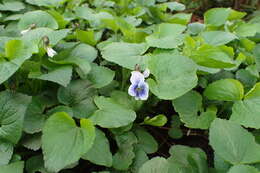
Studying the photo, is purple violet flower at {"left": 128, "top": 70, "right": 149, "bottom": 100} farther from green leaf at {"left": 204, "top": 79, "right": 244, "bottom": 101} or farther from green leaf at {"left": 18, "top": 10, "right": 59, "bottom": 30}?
green leaf at {"left": 18, "top": 10, "right": 59, "bottom": 30}

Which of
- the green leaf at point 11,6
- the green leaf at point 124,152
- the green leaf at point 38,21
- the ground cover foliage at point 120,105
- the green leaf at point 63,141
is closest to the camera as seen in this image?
the green leaf at point 63,141

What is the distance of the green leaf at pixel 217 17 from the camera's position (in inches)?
76.5

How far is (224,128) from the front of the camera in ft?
3.47

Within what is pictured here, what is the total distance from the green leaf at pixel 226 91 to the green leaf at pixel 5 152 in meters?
0.81

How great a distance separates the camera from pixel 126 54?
1.36m

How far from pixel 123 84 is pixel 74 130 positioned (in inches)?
18.1

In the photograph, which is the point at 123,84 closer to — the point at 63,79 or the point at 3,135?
the point at 63,79

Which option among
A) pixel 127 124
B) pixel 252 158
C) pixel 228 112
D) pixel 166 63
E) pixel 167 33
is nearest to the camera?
pixel 252 158

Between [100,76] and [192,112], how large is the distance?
0.42 meters

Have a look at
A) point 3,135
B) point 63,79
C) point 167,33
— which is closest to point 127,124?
point 63,79

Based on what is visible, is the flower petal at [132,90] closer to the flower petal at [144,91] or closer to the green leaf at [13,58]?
the flower petal at [144,91]

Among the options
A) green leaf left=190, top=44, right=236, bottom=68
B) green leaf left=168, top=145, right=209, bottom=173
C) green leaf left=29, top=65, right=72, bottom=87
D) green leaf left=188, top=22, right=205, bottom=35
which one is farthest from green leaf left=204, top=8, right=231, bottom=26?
green leaf left=29, top=65, right=72, bottom=87

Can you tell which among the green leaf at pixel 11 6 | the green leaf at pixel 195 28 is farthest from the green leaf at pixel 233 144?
the green leaf at pixel 11 6

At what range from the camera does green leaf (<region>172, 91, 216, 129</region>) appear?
1.21 metres
